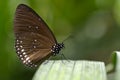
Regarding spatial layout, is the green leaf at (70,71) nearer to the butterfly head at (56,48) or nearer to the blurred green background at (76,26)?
the butterfly head at (56,48)

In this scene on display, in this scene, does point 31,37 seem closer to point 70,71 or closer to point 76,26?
point 70,71

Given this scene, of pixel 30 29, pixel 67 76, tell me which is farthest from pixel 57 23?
pixel 67 76

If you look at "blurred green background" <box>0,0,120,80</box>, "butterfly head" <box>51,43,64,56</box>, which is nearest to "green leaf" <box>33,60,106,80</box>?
"butterfly head" <box>51,43,64,56</box>

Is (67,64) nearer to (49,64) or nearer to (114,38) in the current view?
(49,64)

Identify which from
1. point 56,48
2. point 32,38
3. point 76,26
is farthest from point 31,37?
point 76,26

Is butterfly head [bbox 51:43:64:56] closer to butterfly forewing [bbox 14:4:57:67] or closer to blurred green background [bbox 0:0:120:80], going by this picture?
butterfly forewing [bbox 14:4:57:67]
